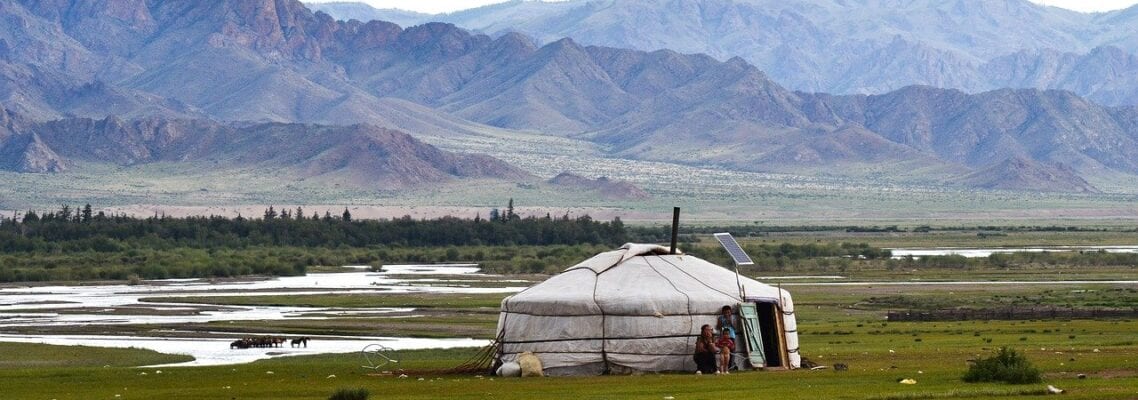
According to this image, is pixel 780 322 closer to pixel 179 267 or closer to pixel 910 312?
pixel 910 312

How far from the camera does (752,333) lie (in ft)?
119

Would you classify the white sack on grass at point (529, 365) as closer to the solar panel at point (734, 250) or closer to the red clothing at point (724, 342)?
the red clothing at point (724, 342)

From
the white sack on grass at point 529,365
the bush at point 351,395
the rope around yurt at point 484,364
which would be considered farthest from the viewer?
the rope around yurt at point 484,364

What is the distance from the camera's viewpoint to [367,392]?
29859 mm

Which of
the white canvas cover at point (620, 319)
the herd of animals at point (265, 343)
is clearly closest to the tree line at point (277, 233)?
the herd of animals at point (265, 343)

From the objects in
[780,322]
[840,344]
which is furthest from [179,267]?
[780,322]

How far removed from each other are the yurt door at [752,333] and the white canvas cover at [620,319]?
41 cm

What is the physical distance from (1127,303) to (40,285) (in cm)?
4980

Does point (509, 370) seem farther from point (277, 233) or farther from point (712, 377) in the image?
point (277, 233)

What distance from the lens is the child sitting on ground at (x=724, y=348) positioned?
34844 millimetres

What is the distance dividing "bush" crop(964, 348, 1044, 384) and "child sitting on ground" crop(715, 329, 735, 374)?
192 inches

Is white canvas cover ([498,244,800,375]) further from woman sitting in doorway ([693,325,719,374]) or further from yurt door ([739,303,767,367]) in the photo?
woman sitting in doorway ([693,325,719,374])

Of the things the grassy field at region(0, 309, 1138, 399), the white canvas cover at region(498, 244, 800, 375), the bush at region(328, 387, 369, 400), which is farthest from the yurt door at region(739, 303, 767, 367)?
the bush at region(328, 387, 369, 400)

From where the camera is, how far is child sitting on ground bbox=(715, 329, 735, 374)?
34.8 meters
